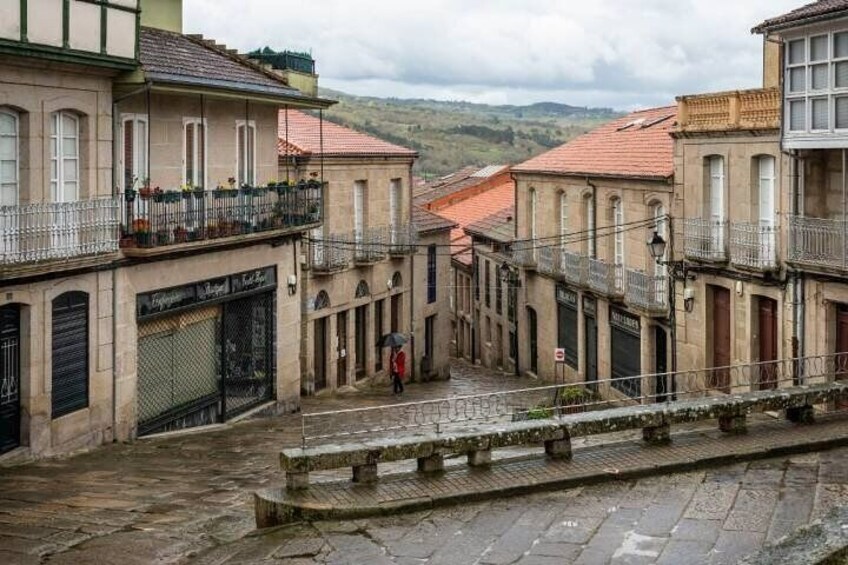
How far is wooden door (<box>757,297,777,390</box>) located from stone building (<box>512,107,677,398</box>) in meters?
2.72

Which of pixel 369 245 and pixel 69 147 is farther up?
pixel 69 147

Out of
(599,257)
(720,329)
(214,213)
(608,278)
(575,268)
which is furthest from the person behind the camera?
(575,268)

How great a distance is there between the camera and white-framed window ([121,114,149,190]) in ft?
67.5

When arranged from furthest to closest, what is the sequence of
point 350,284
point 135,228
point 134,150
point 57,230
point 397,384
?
point 350,284 < point 397,384 < point 134,150 < point 135,228 < point 57,230

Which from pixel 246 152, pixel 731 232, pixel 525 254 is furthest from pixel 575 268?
pixel 246 152

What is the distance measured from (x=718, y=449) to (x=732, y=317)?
1314 centimetres

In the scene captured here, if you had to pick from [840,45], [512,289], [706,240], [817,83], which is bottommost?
[512,289]

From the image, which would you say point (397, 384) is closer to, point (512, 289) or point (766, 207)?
point (512, 289)

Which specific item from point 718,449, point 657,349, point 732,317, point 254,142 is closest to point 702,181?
point 732,317

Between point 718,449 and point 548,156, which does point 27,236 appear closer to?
point 718,449

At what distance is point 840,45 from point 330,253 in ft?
51.2

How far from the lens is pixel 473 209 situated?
59.0 meters

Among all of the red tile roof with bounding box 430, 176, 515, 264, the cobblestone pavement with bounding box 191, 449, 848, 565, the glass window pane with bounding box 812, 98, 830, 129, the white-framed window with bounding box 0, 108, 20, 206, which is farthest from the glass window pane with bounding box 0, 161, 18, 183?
the red tile roof with bounding box 430, 176, 515, 264

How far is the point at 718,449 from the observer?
13500 mm
